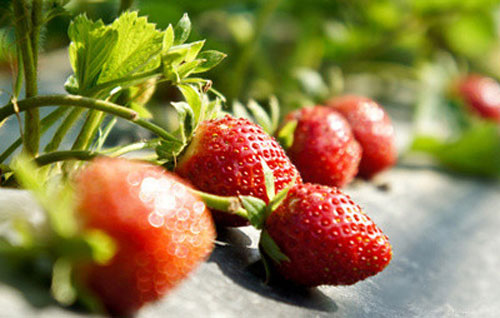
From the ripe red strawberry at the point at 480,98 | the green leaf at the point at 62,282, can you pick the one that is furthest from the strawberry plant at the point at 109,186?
the ripe red strawberry at the point at 480,98

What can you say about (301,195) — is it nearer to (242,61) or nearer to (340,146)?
(340,146)

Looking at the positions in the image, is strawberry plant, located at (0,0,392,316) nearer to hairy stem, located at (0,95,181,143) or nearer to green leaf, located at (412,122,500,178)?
hairy stem, located at (0,95,181,143)

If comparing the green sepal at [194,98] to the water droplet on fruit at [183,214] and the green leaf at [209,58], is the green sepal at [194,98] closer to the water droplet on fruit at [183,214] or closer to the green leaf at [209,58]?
the green leaf at [209,58]

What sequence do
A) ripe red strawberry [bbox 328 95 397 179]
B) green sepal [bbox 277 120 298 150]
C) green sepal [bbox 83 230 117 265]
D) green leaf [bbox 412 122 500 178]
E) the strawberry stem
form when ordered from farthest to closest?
green leaf [bbox 412 122 500 178] → ripe red strawberry [bbox 328 95 397 179] → green sepal [bbox 277 120 298 150] → the strawberry stem → green sepal [bbox 83 230 117 265]

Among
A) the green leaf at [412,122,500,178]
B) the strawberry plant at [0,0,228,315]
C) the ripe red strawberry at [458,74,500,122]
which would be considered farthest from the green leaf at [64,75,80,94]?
the ripe red strawberry at [458,74,500,122]

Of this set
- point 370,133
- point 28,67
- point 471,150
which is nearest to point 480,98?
point 471,150

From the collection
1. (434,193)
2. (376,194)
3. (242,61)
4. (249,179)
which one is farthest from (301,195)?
(242,61)

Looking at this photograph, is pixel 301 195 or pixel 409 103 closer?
pixel 301 195
